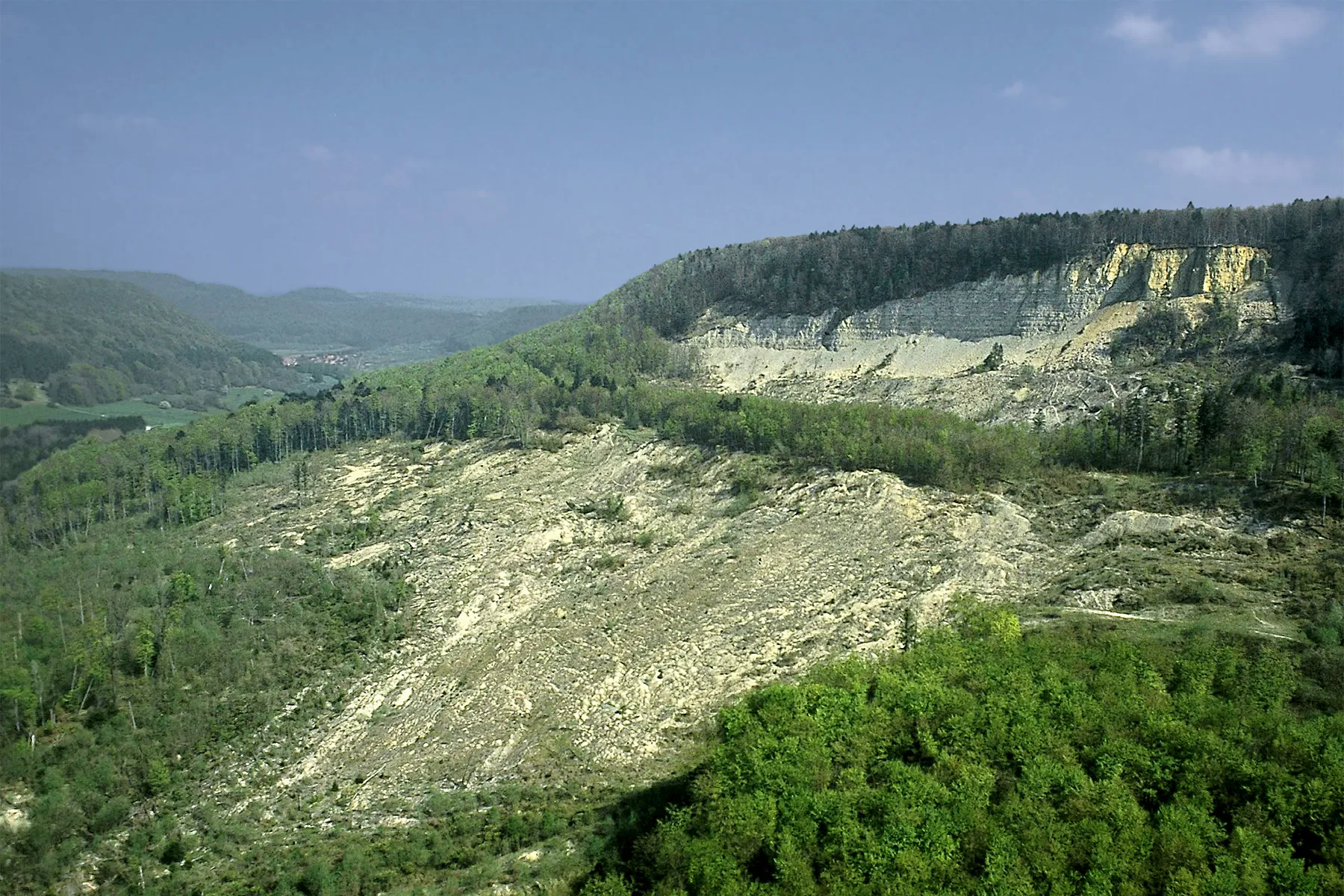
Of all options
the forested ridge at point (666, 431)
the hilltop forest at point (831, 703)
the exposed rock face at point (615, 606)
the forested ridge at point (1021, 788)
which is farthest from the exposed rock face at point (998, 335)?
the forested ridge at point (1021, 788)

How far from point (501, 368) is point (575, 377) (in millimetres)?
7222

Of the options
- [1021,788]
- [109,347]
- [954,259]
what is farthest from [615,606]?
[109,347]

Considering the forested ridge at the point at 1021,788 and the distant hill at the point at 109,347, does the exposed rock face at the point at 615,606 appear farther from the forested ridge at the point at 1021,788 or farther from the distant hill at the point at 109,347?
the distant hill at the point at 109,347

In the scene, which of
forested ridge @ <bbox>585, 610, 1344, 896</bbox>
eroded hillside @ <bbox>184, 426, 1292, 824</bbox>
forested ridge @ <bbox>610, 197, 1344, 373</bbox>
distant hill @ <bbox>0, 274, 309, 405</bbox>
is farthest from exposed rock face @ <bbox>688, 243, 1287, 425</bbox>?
distant hill @ <bbox>0, 274, 309, 405</bbox>

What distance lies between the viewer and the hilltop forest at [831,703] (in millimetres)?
18266

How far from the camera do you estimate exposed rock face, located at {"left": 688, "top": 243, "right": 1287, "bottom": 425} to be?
2525 inches

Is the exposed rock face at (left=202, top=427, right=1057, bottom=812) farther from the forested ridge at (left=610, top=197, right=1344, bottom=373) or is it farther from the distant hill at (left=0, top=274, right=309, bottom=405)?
the distant hill at (left=0, top=274, right=309, bottom=405)

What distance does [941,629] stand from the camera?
29.8 meters

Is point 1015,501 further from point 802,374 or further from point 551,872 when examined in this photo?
point 802,374

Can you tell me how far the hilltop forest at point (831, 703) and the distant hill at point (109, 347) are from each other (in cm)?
6672

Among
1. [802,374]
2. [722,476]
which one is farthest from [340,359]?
[722,476]

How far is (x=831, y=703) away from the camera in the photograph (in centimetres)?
2381

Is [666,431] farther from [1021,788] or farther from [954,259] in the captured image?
[1021,788]

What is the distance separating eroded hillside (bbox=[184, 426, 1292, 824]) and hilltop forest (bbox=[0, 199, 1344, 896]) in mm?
1936
